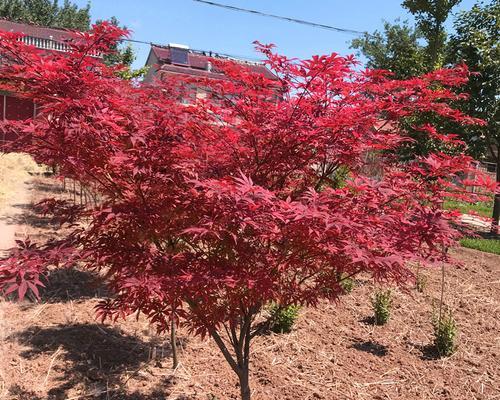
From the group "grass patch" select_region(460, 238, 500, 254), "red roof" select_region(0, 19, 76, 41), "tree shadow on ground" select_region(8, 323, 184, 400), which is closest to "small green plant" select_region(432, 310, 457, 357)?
"tree shadow on ground" select_region(8, 323, 184, 400)

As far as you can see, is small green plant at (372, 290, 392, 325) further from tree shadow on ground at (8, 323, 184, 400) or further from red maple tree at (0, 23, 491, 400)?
red maple tree at (0, 23, 491, 400)

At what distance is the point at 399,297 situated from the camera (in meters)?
6.24

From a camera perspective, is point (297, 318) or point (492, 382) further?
point (297, 318)

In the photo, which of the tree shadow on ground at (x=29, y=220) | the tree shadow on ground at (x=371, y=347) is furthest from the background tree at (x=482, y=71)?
the tree shadow on ground at (x=29, y=220)

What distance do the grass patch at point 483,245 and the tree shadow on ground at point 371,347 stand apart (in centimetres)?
549

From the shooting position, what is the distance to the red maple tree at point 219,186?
2225 millimetres

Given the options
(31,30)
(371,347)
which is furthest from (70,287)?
(31,30)

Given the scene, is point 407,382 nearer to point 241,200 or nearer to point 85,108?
point 241,200

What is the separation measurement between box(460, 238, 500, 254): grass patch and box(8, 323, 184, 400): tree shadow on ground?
7.15 m

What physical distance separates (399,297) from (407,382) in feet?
7.16

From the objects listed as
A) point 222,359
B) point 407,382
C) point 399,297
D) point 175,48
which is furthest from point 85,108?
point 175,48

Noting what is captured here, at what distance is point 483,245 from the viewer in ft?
31.2

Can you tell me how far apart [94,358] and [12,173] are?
34.8ft

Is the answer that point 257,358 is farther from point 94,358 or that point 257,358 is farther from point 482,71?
point 482,71
